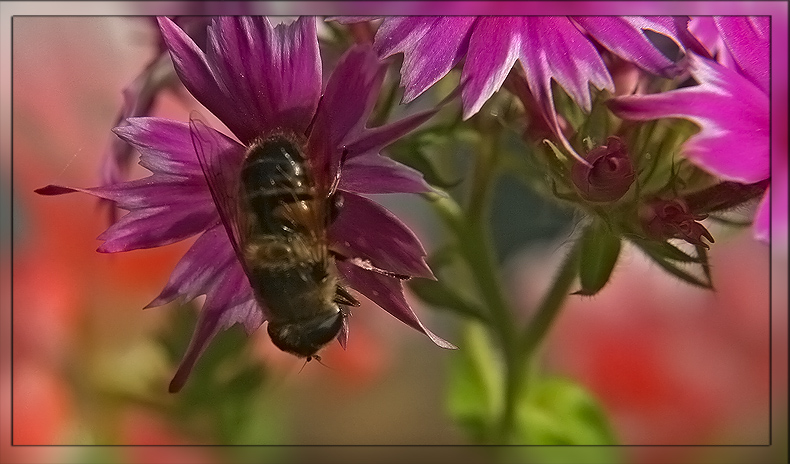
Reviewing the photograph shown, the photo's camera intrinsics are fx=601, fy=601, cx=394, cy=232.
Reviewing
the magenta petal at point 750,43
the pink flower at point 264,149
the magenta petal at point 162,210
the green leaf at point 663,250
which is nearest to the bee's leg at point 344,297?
the pink flower at point 264,149

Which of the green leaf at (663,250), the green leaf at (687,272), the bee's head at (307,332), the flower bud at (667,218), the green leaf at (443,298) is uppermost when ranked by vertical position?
the flower bud at (667,218)

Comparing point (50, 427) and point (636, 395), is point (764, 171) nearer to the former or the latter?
point (636, 395)

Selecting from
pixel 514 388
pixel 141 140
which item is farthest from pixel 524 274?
pixel 141 140

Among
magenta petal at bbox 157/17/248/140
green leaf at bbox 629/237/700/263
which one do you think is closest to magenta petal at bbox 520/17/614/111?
green leaf at bbox 629/237/700/263

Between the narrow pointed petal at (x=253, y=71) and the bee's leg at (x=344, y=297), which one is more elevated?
the narrow pointed petal at (x=253, y=71)

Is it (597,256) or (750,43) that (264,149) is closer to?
(597,256)

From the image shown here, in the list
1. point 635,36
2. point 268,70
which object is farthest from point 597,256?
point 268,70

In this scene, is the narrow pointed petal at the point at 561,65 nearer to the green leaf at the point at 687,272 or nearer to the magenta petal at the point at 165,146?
the green leaf at the point at 687,272
